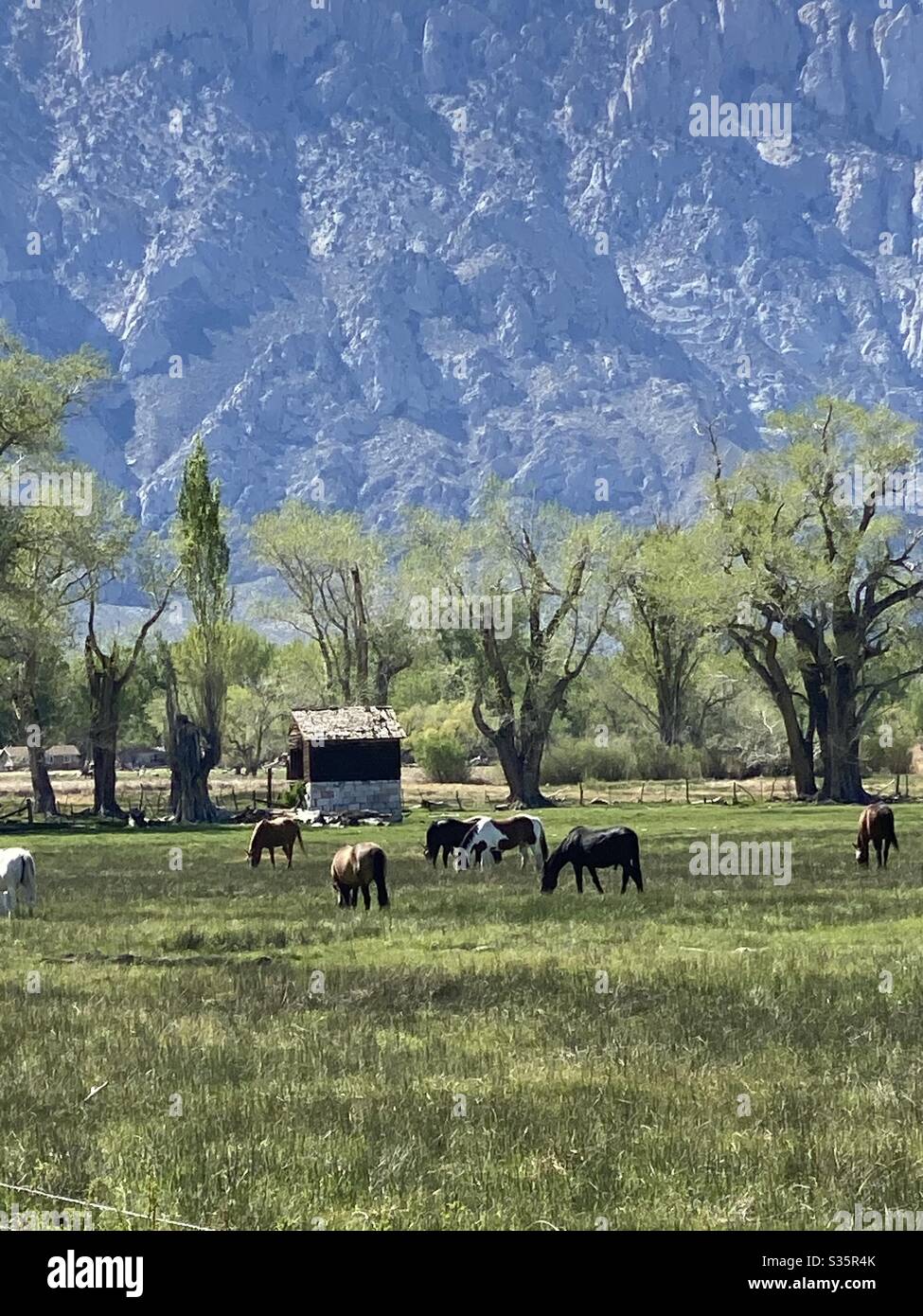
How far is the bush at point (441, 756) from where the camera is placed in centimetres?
10575

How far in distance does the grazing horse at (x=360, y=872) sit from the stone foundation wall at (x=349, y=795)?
45.6 metres

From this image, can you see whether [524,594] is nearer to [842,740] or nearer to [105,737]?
[842,740]

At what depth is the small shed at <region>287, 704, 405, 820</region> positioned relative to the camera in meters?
75.3

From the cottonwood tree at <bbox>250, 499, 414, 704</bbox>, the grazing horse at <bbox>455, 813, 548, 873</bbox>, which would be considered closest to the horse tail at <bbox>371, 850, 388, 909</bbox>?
the grazing horse at <bbox>455, 813, 548, 873</bbox>

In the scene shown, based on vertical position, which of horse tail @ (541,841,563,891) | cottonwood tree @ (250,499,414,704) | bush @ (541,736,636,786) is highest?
cottonwood tree @ (250,499,414,704)

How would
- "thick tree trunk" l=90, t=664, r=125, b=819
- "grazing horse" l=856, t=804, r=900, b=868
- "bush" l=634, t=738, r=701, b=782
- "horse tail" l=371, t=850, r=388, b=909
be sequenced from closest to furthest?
"horse tail" l=371, t=850, r=388, b=909
"grazing horse" l=856, t=804, r=900, b=868
"thick tree trunk" l=90, t=664, r=125, b=819
"bush" l=634, t=738, r=701, b=782

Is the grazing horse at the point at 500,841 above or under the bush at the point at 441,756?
under

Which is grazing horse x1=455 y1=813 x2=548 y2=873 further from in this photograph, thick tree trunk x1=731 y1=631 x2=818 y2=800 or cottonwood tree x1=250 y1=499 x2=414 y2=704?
cottonwood tree x1=250 y1=499 x2=414 y2=704

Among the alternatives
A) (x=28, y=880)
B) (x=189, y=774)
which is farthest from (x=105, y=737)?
(x=28, y=880)

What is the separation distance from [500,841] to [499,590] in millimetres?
51189

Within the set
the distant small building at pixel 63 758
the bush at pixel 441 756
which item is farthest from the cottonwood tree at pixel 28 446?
the distant small building at pixel 63 758

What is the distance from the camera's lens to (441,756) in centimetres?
10606

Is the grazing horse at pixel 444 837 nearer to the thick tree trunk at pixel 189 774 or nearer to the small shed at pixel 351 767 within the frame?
the thick tree trunk at pixel 189 774

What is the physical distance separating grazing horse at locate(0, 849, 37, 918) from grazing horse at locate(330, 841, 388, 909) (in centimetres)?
502
